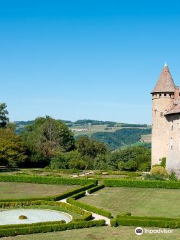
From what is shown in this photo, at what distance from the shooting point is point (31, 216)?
3109 cm

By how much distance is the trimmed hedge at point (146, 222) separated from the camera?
27.2 m

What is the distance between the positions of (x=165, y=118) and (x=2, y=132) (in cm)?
2872

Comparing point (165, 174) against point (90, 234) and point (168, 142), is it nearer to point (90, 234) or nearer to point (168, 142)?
point (168, 142)

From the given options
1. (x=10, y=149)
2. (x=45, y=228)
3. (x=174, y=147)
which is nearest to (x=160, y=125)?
(x=174, y=147)

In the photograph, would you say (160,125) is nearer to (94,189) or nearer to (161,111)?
(161,111)

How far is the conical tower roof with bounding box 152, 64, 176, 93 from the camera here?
56000mm

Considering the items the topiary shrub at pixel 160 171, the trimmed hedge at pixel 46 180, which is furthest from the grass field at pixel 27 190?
the topiary shrub at pixel 160 171

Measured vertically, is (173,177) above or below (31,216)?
above

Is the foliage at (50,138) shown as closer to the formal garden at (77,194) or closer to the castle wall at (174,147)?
the formal garden at (77,194)

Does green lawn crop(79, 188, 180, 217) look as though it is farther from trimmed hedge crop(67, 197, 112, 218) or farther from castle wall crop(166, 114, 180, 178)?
castle wall crop(166, 114, 180, 178)

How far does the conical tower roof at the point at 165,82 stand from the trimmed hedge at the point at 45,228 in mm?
31839

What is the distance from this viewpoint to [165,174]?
51500 mm

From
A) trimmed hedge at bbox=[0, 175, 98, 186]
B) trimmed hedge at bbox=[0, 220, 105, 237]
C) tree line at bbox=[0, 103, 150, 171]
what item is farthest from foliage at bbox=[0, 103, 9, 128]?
trimmed hedge at bbox=[0, 220, 105, 237]

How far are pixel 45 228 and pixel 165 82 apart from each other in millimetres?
35711
